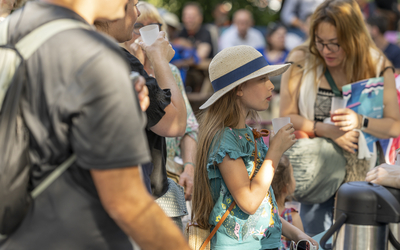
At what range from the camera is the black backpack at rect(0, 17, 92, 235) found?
1.07 metres

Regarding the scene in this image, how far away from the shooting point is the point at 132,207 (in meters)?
1.07

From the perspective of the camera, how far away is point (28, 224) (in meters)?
1.11

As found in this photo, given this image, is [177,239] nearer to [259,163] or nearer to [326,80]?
[259,163]

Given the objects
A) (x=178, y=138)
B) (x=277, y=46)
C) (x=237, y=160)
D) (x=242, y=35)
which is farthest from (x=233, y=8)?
(x=237, y=160)

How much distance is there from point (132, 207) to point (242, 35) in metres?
7.91

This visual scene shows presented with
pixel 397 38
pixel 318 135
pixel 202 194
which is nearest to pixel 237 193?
pixel 202 194

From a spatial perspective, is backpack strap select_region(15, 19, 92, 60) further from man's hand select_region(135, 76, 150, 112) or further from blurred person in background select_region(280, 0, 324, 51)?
blurred person in background select_region(280, 0, 324, 51)

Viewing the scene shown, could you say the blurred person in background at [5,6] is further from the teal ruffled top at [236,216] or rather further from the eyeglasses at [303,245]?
the eyeglasses at [303,245]

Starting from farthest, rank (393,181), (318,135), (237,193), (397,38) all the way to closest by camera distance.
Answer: (397,38) < (318,135) < (237,193) < (393,181)

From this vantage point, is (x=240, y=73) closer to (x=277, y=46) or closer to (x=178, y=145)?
(x=178, y=145)

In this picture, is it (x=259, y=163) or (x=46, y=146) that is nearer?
(x=46, y=146)

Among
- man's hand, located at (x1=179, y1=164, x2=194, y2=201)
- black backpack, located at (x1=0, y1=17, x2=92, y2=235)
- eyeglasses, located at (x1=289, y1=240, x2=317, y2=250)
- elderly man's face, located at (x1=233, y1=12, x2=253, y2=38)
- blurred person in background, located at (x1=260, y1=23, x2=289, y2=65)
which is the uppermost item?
black backpack, located at (x1=0, y1=17, x2=92, y2=235)

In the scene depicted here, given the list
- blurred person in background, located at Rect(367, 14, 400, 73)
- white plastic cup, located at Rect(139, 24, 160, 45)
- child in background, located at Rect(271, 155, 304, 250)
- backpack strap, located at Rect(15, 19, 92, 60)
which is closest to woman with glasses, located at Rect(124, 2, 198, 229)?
child in background, located at Rect(271, 155, 304, 250)

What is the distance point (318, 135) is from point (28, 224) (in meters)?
2.44
